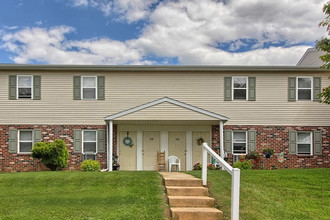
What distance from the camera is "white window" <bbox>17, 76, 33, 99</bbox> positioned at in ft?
51.0

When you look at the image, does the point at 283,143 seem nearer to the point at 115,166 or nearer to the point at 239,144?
the point at 239,144

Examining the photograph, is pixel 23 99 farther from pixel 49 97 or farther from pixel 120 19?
pixel 120 19

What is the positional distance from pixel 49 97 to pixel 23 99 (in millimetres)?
1164

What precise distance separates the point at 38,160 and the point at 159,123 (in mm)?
5701

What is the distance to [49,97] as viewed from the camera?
15648 millimetres

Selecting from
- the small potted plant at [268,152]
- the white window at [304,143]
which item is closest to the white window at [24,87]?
the small potted plant at [268,152]

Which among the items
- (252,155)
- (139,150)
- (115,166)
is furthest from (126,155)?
(252,155)

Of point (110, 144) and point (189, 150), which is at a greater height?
point (110, 144)

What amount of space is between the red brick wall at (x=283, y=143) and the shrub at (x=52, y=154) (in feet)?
22.1

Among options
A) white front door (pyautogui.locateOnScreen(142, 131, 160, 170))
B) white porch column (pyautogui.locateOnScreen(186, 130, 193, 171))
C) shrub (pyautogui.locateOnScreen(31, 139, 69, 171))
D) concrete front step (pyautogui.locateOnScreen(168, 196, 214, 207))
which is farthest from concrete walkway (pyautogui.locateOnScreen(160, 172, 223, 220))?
white porch column (pyautogui.locateOnScreen(186, 130, 193, 171))

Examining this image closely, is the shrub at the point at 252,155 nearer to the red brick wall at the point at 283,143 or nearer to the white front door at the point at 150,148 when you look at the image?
the red brick wall at the point at 283,143

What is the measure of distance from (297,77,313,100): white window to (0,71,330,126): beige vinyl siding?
24cm

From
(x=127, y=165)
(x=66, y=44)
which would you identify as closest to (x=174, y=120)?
(x=127, y=165)

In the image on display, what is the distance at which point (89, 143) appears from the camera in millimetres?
15641
